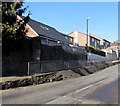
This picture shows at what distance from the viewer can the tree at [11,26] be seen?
1487 centimetres

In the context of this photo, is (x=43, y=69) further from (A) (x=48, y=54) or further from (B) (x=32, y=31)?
(B) (x=32, y=31)

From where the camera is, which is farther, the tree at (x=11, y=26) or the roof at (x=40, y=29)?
the roof at (x=40, y=29)

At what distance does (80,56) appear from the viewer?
3466 centimetres

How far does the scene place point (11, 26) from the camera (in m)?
15.3

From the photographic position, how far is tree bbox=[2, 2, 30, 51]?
585 inches

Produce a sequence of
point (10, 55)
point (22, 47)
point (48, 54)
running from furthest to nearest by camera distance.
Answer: point (48, 54) → point (22, 47) → point (10, 55)

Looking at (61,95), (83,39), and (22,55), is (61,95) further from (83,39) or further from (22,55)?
(83,39)

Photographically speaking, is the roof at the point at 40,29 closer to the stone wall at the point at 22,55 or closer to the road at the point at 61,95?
the stone wall at the point at 22,55

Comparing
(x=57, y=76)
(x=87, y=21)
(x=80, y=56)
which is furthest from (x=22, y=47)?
(x=87, y=21)

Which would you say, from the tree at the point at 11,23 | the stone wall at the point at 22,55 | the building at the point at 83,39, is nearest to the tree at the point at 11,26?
the tree at the point at 11,23

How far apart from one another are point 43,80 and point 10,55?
4.00 m

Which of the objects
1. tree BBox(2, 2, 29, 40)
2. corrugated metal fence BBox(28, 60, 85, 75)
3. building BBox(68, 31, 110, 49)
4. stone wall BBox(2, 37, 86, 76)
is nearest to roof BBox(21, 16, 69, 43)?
corrugated metal fence BBox(28, 60, 85, 75)

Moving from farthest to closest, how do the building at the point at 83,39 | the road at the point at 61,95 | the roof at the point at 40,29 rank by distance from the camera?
the building at the point at 83,39 < the roof at the point at 40,29 < the road at the point at 61,95

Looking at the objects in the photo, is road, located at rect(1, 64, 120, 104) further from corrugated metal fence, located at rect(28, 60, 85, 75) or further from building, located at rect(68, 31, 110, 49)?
building, located at rect(68, 31, 110, 49)
